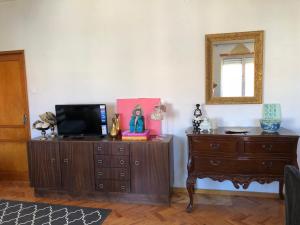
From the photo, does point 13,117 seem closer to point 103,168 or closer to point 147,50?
point 103,168

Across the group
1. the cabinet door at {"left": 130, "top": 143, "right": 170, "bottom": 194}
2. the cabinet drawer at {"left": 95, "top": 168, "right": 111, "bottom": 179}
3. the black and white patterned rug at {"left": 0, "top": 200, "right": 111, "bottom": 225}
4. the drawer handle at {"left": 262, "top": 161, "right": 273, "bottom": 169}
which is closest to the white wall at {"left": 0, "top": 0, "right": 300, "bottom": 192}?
the cabinet door at {"left": 130, "top": 143, "right": 170, "bottom": 194}

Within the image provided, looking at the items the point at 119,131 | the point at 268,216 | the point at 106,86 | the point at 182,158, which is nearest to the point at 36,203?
the point at 119,131

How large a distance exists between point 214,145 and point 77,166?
1738 mm

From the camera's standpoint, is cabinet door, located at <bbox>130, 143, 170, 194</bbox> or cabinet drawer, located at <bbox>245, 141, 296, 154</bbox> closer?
cabinet drawer, located at <bbox>245, 141, 296, 154</bbox>

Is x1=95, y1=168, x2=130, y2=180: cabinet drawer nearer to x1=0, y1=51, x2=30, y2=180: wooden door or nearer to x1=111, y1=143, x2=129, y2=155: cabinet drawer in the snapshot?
x1=111, y1=143, x2=129, y2=155: cabinet drawer

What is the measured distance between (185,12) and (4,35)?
9.08 feet

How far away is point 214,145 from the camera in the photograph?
269 cm

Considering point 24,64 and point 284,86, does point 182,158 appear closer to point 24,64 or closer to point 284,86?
point 284,86

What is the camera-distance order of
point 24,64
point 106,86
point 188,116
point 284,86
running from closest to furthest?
point 284,86 < point 188,116 < point 106,86 < point 24,64

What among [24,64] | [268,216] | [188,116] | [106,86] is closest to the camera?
[268,216]

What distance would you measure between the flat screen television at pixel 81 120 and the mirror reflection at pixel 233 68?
5.02ft

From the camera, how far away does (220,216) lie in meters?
2.69

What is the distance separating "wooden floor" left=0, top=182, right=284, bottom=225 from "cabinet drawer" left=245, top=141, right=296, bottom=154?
726mm

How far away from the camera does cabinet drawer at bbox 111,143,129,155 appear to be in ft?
9.71
